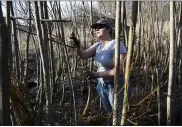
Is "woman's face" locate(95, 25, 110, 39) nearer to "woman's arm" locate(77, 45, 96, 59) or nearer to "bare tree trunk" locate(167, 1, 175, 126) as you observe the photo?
"woman's arm" locate(77, 45, 96, 59)

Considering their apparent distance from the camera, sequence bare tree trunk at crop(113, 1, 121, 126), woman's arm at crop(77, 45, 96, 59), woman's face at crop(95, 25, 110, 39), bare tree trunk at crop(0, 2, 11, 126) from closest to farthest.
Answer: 1. bare tree trunk at crop(0, 2, 11, 126)
2. bare tree trunk at crop(113, 1, 121, 126)
3. woman's face at crop(95, 25, 110, 39)
4. woman's arm at crop(77, 45, 96, 59)

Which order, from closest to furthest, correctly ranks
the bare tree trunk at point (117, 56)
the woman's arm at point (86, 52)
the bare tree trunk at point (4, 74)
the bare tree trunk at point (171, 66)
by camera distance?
1. the bare tree trunk at point (4, 74)
2. the bare tree trunk at point (117, 56)
3. the bare tree trunk at point (171, 66)
4. the woman's arm at point (86, 52)

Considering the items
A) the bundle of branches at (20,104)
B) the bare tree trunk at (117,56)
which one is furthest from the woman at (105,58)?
the bare tree trunk at (117,56)

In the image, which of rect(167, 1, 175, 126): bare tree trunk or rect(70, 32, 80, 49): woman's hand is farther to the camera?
rect(70, 32, 80, 49): woman's hand

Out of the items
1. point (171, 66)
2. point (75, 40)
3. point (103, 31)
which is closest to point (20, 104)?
point (75, 40)

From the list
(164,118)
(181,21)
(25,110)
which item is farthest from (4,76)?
(164,118)

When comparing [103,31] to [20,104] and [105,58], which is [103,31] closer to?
[105,58]

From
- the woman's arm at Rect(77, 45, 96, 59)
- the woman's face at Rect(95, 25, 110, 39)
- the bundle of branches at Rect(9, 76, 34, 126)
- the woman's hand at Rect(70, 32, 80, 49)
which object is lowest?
the bundle of branches at Rect(9, 76, 34, 126)

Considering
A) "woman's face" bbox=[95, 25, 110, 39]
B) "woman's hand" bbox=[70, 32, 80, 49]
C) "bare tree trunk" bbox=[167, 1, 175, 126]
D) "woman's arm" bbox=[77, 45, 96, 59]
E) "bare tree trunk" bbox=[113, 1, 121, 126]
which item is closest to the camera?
"bare tree trunk" bbox=[113, 1, 121, 126]

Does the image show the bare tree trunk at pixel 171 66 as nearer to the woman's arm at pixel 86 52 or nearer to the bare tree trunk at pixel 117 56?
the bare tree trunk at pixel 117 56

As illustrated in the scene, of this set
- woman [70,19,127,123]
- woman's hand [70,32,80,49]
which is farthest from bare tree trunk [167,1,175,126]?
woman's hand [70,32,80,49]

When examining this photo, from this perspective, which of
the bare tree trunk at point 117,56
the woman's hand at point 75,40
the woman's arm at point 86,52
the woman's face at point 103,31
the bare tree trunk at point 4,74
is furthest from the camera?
the woman's arm at point 86,52

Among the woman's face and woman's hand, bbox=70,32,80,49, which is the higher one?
the woman's face

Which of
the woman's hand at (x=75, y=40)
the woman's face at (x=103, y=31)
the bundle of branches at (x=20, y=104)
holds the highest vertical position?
the woman's face at (x=103, y=31)
